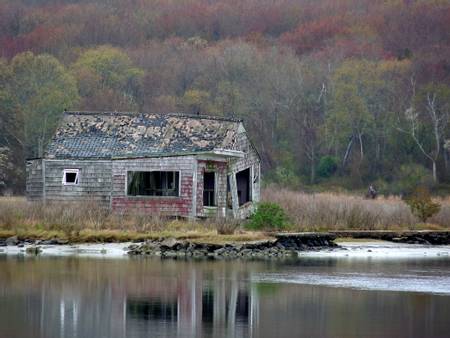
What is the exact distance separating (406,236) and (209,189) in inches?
282

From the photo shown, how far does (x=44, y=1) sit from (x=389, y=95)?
6924cm

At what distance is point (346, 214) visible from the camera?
5003cm

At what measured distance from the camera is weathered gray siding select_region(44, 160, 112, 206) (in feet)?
161

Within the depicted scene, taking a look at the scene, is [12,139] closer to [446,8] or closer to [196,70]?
[196,70]

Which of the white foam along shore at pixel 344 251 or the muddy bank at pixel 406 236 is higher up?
the muddy bank at pixel 406 236

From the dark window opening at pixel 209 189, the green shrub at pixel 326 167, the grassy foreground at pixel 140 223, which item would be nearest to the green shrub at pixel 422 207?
the grassy foreground at pixel 140 223

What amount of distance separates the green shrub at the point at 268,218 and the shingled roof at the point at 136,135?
3189mm

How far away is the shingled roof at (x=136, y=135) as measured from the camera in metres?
49.1

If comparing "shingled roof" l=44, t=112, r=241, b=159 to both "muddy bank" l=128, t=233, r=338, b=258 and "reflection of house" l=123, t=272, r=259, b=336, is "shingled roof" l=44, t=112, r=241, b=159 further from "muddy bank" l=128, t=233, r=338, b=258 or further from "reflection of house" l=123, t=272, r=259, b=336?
"reflection of house" l=123, t=272, r=259, b=336

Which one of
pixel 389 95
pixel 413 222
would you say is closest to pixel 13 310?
pixel 413 222

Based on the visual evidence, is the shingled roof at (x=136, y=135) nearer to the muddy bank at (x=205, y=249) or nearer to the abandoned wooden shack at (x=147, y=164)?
the abandoned wooden shack at (x=147, y=164)

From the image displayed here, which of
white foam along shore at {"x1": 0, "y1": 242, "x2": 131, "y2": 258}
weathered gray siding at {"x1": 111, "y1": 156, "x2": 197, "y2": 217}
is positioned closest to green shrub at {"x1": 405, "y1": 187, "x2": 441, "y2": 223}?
weathered gray siding at {"x1": 111, "y1": 156, "x2": 197, "y2": 217}

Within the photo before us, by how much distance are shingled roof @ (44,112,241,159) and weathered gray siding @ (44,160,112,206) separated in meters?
0.27

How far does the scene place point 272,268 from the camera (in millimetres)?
39312
